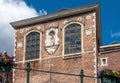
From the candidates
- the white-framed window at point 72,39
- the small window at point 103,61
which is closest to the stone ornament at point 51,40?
the white-framed window at point 72,39

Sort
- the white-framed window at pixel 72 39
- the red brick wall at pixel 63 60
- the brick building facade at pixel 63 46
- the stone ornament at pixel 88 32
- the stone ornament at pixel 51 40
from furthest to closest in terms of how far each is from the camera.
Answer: the stone ornament at pixel 51 40 < the white-framed window at pixel 72 39 < the stone ornament at pixel 88 32 < the brick building facade at pixel 63 46 < the red brick wall at pixel 63 60

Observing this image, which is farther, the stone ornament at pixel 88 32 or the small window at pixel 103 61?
the stone ornament at pixel 88 32

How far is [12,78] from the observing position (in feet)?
Answer: 118

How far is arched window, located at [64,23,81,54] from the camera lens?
3347cm

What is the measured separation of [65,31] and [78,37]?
1.44 meters

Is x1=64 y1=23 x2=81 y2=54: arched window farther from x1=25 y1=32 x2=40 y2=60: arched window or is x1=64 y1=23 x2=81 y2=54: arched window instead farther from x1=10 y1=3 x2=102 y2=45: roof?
x1=25 y1=32 x2=40 y2=60: arched window

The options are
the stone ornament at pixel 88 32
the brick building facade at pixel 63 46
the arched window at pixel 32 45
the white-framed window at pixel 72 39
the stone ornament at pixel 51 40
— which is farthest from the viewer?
the arched window at pixel 32 45

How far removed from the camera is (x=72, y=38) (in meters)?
34.0

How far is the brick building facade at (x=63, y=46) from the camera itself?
106 ft

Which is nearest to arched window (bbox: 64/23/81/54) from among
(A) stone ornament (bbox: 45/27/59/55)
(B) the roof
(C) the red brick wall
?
(C) the red brick wall

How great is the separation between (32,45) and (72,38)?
404 cm

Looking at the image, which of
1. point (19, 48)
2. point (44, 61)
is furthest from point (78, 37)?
point (19, 48)

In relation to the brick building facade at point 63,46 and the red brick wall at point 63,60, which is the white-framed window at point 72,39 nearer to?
the brick building facade at point 63,46

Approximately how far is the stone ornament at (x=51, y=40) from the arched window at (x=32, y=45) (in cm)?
104
